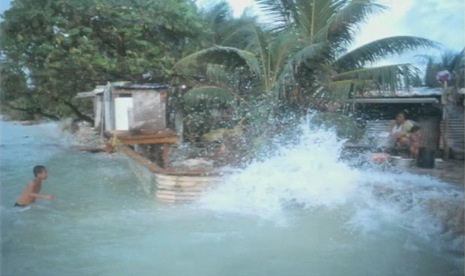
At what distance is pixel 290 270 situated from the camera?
82.7 inches

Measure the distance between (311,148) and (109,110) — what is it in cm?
133

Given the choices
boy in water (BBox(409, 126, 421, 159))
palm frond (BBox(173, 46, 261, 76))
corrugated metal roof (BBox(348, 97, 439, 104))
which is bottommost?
boy in water (BBox(409, 126, 421, 159))

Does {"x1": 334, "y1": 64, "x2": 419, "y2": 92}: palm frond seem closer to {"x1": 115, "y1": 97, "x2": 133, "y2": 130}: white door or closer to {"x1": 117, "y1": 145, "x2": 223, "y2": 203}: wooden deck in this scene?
{"x1": 117, "y1": 145, "x2": 223, "y2": 203}: wooden deck

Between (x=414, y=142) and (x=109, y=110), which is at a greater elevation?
(x=109, y=110)

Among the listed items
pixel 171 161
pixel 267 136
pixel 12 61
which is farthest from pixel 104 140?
pixel 267 136

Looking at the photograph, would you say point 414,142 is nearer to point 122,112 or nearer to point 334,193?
point 334,193

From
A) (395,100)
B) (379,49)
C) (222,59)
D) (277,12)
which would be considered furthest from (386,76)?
(222,59)

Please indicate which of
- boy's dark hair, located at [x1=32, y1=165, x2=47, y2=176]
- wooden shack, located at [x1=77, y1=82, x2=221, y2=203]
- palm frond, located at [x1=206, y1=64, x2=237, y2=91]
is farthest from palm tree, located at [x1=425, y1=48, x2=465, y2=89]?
boy's dark hair, located at [x1=32, y1=165, x2=47, y2=176]

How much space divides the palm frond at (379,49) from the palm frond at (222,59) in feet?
2.33

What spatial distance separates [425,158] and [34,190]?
2293mm

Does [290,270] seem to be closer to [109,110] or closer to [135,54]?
[109,110]

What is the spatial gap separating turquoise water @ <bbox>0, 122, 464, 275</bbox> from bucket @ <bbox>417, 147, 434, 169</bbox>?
0.30 ft

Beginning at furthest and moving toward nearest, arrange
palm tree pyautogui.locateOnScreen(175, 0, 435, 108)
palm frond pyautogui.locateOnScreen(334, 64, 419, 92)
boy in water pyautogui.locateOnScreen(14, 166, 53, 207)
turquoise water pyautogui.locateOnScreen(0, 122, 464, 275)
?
palm frond pyautogui.locateOnScreen(334, 64, 419, 92)
palm tree pyautogui.locateOnScreen(175, 0, 435, 108)
boy in water pyautogui.locateOnScreen(14, 166, 53, 207)
turquoise water pyautogui.locateOnScreen(0, 122, 464, 275)

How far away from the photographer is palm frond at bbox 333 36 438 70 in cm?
280
